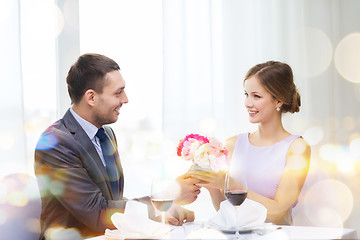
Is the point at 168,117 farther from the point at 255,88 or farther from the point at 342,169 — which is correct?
the point at 342,169

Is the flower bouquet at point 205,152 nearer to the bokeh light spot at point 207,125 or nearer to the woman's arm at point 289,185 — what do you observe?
the woman's arm at point 289,185

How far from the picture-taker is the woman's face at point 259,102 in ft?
7.90

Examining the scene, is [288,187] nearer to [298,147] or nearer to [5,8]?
[298,147]

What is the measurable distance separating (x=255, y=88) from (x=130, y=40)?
0.90 meters

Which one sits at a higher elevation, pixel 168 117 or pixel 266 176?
pixel 168 117

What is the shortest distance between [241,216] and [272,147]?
0.94 m

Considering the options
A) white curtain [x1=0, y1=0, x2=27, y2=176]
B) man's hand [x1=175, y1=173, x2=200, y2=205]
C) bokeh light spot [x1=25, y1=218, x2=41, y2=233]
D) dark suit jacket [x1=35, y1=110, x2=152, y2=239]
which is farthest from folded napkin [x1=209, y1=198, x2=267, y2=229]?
white curtain [x1=0, y1=0, x2=27, y2=176]

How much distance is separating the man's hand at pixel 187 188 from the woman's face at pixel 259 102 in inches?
24.8

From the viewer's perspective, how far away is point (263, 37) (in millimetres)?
3189

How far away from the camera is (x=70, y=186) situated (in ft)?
5.78

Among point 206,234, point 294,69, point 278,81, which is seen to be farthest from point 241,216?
point 294,69

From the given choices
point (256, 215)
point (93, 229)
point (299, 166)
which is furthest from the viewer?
point (299, 166)

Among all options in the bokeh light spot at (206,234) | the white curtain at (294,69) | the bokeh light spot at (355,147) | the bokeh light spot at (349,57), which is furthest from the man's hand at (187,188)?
the bokeh light spot at (349,57)

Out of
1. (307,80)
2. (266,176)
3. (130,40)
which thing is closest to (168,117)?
(130,40)
